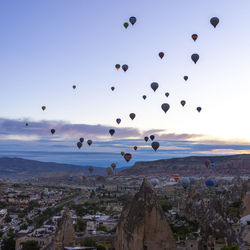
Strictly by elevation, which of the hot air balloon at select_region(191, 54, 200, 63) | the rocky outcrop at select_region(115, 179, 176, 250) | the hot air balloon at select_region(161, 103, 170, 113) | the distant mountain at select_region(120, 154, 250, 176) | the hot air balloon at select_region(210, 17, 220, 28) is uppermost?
the hot air balloon at select_region(210, 17, 220, 28)

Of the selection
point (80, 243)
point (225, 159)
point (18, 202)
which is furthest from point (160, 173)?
point (80, 243)

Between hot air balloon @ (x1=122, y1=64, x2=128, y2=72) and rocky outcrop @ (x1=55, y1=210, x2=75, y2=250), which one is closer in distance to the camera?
rocky outcrop @ (x1=55, y1=210, x2=75, y2=250)

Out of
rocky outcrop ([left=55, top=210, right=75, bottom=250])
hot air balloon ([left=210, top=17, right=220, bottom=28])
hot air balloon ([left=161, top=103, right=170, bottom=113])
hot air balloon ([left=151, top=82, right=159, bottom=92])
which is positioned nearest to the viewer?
rocky outcrop ([left=55, top=210, right=75, bottom=250])

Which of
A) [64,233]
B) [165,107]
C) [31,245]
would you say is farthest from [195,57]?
[31,245]

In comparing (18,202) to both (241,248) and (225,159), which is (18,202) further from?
(225,159)

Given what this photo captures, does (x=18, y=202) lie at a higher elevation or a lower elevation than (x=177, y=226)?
lower

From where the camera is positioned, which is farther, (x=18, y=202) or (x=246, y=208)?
(x=18, y=202)

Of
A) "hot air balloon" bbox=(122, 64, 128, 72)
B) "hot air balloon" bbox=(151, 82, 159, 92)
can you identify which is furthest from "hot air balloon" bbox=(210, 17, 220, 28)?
"hot air balloon" bbox=(122, 64, 128, 72)

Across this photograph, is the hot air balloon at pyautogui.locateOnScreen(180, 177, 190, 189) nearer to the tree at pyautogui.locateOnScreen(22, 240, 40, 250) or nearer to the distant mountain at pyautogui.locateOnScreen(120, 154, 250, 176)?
the tree at pyautogui.locateOnScreen(22, 240, 40, 250)

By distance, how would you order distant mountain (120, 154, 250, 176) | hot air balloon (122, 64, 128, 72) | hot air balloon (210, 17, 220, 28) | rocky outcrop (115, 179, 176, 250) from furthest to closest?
distant mountain (120, 154, 250, 176) → hot air balloon (122, 64, 128, 72) → hot air balloon (210, 17, 220, 28) → rocky outcrop (115, 179, 176, 250)
